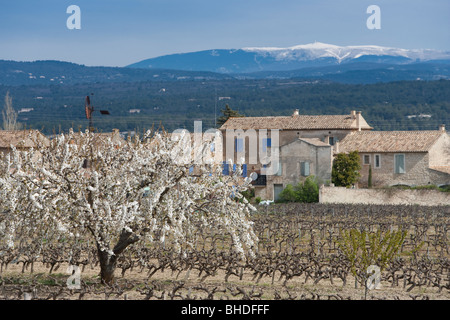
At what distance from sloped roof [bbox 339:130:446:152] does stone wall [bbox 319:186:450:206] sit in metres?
5.09

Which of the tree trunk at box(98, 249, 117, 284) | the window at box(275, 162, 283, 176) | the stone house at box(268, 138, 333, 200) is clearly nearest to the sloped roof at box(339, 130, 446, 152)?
the stone house at box(268, 138, 333, 200)

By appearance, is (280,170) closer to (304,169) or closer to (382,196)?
(304,169)

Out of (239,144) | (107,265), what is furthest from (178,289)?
(239,144)

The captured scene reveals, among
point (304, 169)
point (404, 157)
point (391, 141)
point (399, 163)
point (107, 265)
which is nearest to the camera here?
point (107, 265)

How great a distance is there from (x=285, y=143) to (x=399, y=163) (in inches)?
436

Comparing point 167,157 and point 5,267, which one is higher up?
point 167,157

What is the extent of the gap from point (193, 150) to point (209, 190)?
190 centimetres

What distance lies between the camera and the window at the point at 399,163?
54.0 m

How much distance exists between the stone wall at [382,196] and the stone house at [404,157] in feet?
12.3

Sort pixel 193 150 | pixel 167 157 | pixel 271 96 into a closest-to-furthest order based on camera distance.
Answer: pixel 167 157, pixel 193 150, pixel 271 96

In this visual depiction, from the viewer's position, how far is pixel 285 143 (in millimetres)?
61875
